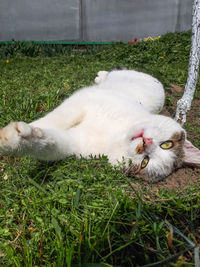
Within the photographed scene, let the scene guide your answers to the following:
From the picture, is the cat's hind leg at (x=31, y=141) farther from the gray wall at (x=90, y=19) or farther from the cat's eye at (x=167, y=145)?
the gray wall at (x=90, y=19)

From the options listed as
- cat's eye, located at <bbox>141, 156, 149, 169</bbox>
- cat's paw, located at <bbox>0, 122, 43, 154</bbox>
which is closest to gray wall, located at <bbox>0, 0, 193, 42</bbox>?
cat's eye, located at <bbox>141, 156, 149, 169</bbox>

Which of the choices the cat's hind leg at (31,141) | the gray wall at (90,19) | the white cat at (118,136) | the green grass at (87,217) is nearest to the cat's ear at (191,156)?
the white cat at (118,136)

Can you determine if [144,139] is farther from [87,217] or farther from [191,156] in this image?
[87,217]

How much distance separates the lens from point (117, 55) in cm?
658

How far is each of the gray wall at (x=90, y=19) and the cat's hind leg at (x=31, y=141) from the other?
24.2ft

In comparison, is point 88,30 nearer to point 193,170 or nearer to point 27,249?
point 193,170

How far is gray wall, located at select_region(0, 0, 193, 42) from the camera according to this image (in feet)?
27.0

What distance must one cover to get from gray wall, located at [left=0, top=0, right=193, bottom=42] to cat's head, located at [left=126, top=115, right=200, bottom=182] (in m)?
7.33

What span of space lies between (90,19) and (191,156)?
770 centimetres

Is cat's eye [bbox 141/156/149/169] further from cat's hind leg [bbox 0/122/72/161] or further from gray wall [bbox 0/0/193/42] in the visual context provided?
gray wall [bbox 0/0/193/42]

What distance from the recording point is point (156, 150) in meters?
2.14

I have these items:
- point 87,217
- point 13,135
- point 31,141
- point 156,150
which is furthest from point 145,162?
point 13,135

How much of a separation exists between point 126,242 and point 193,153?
1.18 meters

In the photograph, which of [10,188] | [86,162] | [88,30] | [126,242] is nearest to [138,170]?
[86,162]
